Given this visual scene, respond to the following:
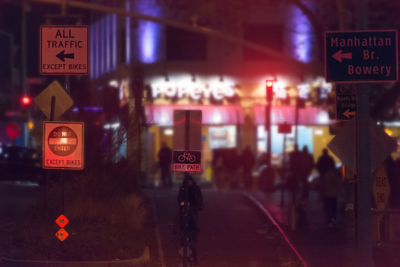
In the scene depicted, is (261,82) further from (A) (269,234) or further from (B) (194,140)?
(B) (194,140)

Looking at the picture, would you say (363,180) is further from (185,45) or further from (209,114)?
(185,45)

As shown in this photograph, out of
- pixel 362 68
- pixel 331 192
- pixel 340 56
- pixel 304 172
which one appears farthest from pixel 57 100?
pixel 304 172

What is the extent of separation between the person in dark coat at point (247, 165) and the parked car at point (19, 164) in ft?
27.2

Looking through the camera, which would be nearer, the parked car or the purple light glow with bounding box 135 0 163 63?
the parked car

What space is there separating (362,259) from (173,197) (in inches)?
549

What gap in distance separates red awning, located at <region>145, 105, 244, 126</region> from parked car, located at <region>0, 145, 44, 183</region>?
6.97m

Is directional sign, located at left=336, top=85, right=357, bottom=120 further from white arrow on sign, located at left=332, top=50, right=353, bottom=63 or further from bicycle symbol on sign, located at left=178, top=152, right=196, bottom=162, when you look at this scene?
bicycle symbol on sign, located at left=178, top=152, right=196, bottom=162

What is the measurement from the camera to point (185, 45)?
1375 inches

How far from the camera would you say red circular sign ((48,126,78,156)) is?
1170 cm

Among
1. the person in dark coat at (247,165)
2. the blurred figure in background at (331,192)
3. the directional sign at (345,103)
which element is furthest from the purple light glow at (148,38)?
the directional sign at (345,103)

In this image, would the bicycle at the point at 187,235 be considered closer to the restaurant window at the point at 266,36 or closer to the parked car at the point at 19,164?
the parked car at the point at 19,164

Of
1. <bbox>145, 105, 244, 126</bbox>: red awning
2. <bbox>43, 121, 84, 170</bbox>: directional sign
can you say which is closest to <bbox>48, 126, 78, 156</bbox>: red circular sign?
<bbox>43, 121, 84, 170</bbox>: directional sign

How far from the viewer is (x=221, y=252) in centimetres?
1399

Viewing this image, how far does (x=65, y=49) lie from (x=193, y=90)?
22.2 m
